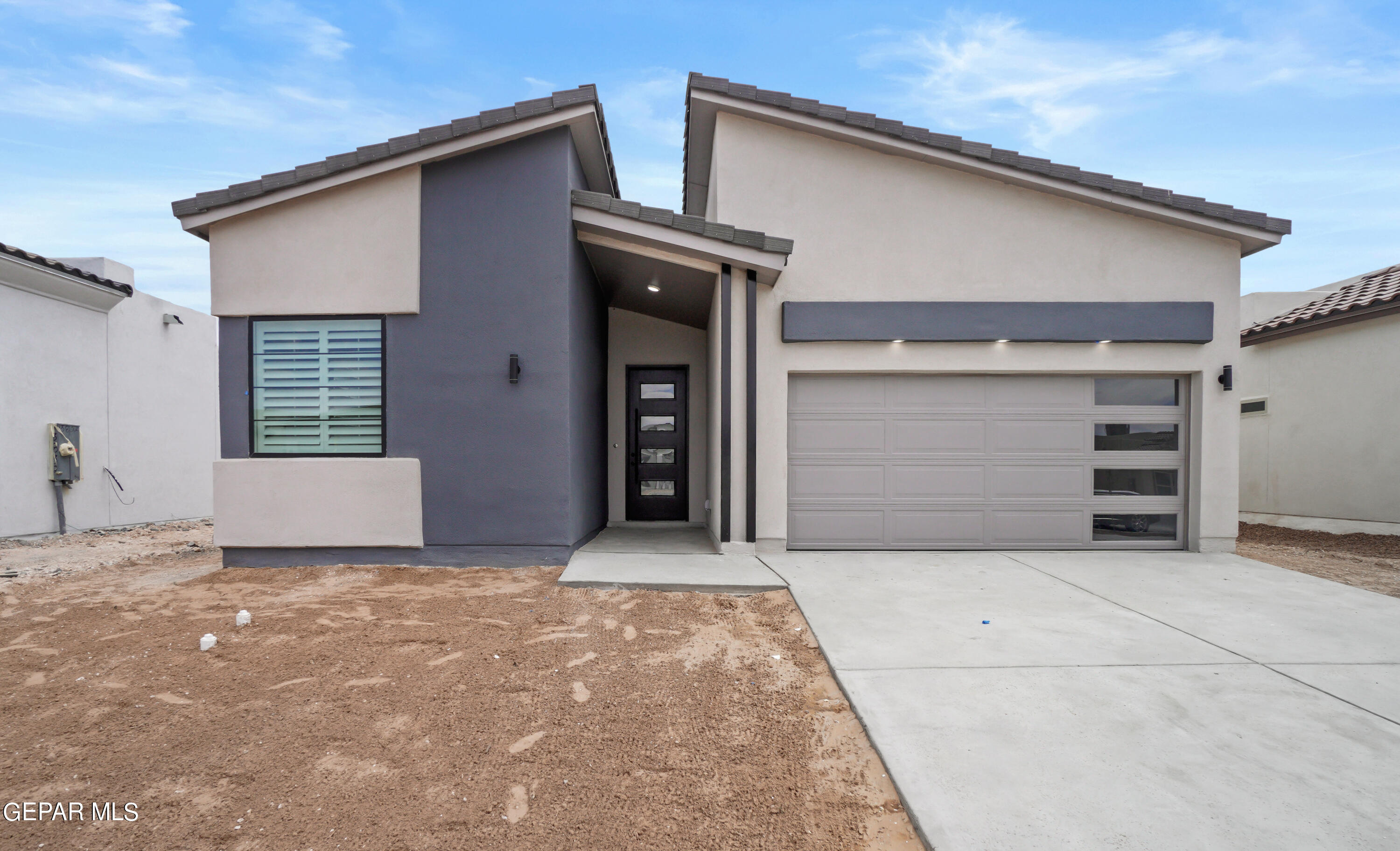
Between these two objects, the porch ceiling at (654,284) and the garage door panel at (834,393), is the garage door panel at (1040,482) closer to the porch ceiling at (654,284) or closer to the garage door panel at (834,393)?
the garage door panel at (834,393)

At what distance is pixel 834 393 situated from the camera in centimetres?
581

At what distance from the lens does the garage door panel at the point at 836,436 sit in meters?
5.77

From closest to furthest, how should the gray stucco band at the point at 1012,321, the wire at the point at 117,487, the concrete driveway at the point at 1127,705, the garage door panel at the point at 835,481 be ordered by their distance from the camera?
the concrete driveway at the point at 1127,705, the gray stucco band at the point at 1012,321, the garage door panel at the point at 835,481, the wire at the point at 117,487

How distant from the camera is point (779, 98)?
219 inches

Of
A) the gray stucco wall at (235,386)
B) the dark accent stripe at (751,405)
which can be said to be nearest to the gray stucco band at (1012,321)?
the dark accent stripe at (751,405)

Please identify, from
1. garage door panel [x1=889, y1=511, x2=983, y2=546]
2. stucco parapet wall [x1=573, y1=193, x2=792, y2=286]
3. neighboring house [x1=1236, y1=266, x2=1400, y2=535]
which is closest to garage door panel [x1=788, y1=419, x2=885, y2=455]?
garage door panel [x1=889, y1=511, x2=983, y2=546]

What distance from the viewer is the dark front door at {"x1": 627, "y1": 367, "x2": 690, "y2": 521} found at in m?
7.97

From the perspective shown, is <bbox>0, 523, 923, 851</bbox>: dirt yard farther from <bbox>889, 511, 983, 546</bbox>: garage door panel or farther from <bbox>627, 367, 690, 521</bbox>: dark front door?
<bbox>627, 367, 690, 521</bbox>: dark front door

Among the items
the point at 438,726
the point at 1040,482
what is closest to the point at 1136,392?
the point at 1040,482

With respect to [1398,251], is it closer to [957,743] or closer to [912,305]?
[912,305]

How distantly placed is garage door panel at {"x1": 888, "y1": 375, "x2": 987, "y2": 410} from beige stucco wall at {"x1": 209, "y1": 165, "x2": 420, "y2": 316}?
5.24 m

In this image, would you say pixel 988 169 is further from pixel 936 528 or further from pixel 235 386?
pixel 235 386

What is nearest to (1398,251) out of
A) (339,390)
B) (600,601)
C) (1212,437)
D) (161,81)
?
(1212,437)

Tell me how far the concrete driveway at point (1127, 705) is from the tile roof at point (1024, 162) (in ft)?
12.2
